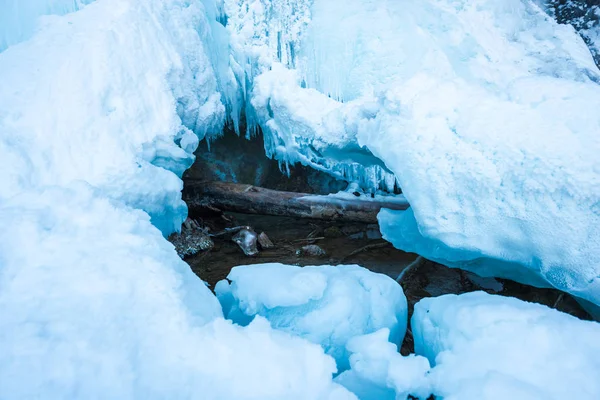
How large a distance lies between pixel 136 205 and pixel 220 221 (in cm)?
214

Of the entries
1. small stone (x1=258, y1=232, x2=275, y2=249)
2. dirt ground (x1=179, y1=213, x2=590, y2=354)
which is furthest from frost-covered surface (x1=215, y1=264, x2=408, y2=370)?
small stone (x1=258, y1=232, x2=275, y2=249)

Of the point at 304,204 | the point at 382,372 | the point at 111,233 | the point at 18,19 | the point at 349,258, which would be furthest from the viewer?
the point at 304,204

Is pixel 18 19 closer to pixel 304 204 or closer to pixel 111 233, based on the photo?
pixel 111 233

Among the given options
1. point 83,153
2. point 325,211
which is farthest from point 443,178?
point 83,153

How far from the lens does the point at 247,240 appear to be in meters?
4.43

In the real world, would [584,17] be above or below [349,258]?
above

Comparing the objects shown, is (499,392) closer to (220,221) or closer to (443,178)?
(443,178)

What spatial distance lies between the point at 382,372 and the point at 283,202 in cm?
311

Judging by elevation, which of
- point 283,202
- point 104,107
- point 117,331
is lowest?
point 283,202

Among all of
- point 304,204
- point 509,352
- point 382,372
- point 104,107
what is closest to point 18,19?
point 104,107

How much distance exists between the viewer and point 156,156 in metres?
3.47

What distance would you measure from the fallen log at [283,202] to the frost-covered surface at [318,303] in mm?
2124

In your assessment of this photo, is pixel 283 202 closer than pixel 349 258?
No

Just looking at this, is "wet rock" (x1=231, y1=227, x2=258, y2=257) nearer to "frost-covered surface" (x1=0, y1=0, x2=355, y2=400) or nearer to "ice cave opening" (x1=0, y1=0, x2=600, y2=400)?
"ice cave opening" (x1=0, y1=0, x2=600, y2=400)
